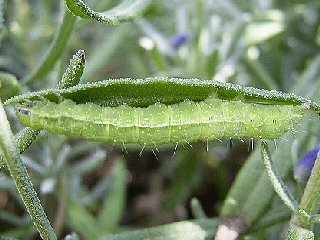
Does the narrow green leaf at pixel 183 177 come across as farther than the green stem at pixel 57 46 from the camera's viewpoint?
Yes

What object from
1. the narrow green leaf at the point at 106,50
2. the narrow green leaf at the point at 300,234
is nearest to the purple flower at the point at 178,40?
the narrow green leaf at the point at 106,50

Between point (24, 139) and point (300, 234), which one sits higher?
point (24, 139)

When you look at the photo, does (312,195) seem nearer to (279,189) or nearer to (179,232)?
(279,189)

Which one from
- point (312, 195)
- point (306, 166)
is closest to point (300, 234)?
point (312, 195)

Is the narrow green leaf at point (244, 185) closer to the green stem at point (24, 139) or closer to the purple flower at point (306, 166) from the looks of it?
the purple flower at point (306, 166)

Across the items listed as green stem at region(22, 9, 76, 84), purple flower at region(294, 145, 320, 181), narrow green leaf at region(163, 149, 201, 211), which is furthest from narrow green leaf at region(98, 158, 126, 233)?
purple flower at region(294, 145, 320, 181)

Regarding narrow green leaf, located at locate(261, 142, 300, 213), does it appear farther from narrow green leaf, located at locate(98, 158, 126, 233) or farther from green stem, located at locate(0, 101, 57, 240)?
narrow green leaf, located at locate(98, 158, 126, 233)

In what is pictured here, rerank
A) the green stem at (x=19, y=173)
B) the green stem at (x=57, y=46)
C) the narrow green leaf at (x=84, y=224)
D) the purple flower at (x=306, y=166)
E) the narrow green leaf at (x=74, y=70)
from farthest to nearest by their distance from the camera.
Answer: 1. the narrow green leaf at (x=84, y=224)
2. the green stem at (x=57, y=46)
3. the purple flower at (x=306, y=166)
4. the narrow green leaf at (x=74, y=70)
5. the green stem at (x=19, y=173)
